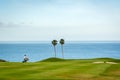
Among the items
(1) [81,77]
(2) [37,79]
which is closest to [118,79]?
(1) [81,77]

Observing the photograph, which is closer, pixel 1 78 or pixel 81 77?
pixel 1 78

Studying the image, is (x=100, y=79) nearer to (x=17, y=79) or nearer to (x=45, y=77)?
(x=45, y=77)

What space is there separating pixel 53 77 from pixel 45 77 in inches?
37.4

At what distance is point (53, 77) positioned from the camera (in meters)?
33.6

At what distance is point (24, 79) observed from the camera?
31500 mm

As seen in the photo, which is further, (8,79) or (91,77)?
(91,77)

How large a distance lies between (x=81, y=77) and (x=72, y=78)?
140cm

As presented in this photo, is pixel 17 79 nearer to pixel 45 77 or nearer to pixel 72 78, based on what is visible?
pixel 45 77

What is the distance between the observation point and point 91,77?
34.0 metres

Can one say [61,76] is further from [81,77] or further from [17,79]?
[17,79]

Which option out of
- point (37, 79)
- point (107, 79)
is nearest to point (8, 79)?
point (37, 79)

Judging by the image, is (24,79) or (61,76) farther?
(61,76)

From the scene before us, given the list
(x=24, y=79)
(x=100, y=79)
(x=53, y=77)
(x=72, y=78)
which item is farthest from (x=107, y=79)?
(x=24, y=79)

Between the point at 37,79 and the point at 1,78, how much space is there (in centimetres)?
403
